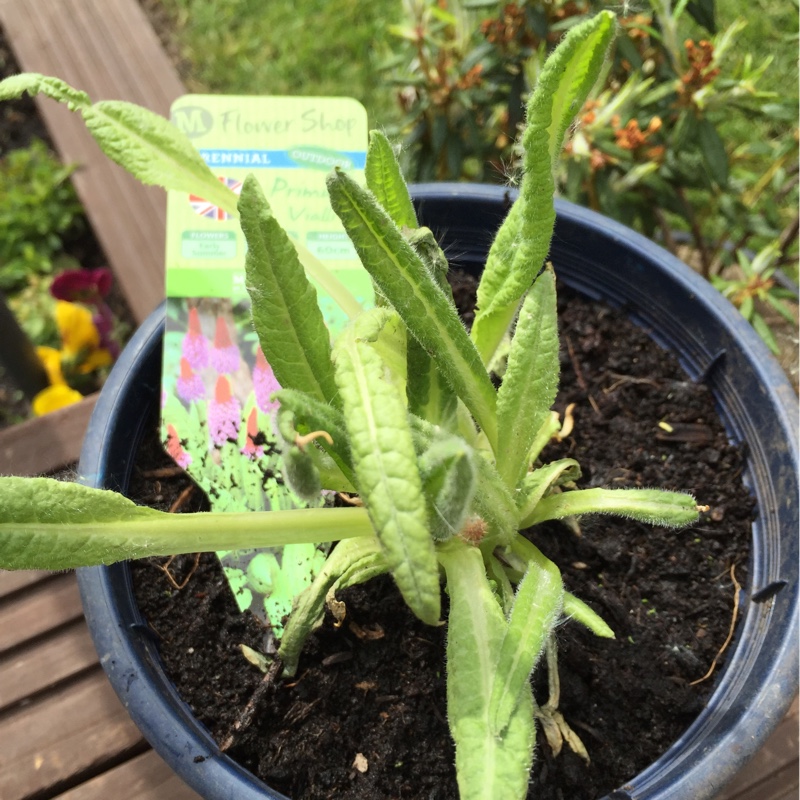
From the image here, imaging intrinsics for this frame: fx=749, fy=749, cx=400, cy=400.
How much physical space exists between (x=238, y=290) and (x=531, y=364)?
375mm

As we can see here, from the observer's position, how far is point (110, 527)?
1.90ft

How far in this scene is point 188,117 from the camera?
2.89ft

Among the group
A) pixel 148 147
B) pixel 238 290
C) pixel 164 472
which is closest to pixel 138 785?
pixel 164 472

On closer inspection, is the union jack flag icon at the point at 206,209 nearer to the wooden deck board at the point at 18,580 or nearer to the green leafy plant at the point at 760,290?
the wooden deck board at the point at 18,580

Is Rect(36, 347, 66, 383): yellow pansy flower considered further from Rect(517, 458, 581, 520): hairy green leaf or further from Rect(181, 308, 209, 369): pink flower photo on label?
Rect(517, 458, 581, 520): hairy green leaf

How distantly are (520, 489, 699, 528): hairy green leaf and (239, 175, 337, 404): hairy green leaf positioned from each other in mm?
240

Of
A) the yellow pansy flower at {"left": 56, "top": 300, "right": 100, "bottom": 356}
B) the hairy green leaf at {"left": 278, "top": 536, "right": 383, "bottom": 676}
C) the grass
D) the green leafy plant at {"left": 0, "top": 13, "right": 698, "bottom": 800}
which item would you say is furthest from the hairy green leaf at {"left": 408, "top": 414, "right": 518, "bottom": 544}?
the grass

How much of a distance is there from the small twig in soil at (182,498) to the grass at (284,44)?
3.93ft

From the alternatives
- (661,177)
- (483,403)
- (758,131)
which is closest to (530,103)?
(483,403)

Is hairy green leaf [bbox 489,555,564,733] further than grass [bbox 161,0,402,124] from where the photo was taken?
No

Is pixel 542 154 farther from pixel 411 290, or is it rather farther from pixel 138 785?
pixel 138 785

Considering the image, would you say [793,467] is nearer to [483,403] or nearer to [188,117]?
[483,403]

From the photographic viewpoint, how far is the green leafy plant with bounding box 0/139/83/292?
151 centimetres

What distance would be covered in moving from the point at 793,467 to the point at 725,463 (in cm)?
Answer: 9
